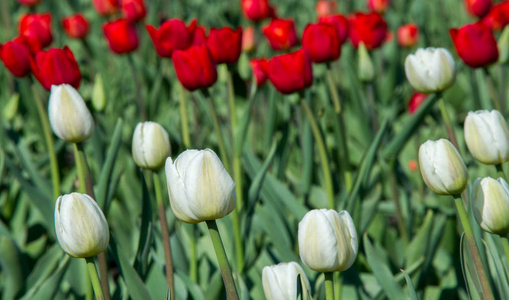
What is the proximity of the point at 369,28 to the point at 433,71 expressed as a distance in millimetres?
849

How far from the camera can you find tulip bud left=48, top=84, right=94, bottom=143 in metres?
1.13

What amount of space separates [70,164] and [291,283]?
6.79ft

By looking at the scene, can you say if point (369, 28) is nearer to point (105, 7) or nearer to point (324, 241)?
point (324, 241)

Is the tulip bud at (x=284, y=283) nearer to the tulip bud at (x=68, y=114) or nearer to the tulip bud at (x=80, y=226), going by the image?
the tulip bud at (x=80, y=226)

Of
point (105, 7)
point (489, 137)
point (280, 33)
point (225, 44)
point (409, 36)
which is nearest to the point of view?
point (489, 137)

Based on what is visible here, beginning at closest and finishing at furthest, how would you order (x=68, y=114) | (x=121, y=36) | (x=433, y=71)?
(x=68, y=114)
(x=433, y=71)
(x=121, y=36)

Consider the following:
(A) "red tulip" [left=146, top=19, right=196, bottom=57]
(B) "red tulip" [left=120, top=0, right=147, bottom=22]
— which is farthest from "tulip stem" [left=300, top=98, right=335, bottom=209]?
(B) "red tulip" [left=120, top=0, right=147, bottom=22]

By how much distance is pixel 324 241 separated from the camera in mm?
831

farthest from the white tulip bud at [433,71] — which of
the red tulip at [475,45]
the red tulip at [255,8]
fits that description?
the red tulip at [255,8]

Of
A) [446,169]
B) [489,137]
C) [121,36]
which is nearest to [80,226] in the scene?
[446,169]

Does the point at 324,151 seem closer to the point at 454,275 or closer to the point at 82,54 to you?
the point at 454,275

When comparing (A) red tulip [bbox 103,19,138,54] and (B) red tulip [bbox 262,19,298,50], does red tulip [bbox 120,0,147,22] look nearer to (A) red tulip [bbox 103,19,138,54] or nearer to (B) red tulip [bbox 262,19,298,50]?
(A) red tulip [bbox 103,19,138,54]

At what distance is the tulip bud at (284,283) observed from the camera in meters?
0.88

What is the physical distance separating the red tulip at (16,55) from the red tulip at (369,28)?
1076 mm
